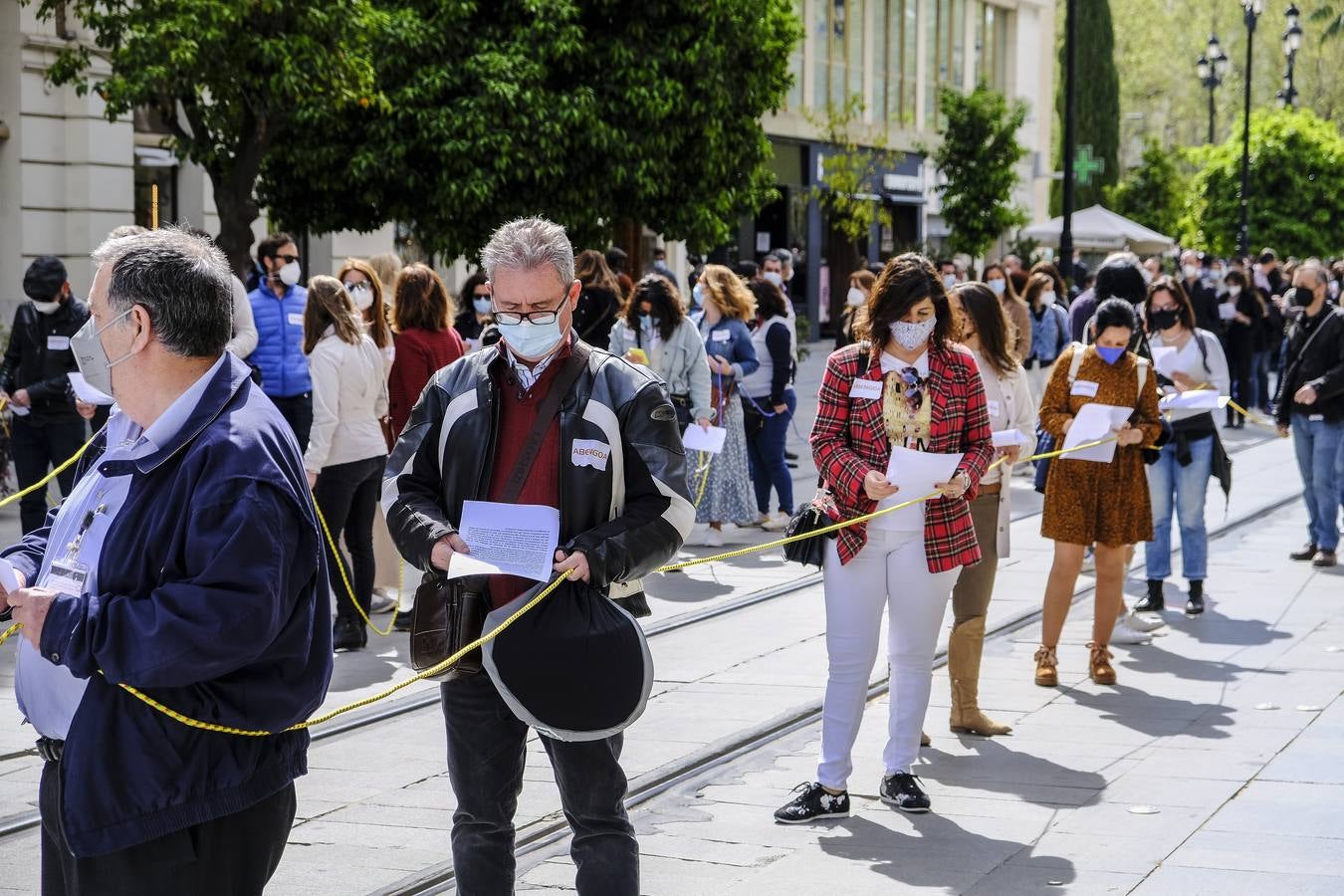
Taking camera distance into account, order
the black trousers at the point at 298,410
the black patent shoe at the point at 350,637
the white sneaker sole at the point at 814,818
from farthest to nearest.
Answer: the black trousers at the point at 298,410, the black patent shoe at the point at 350,637, the white sneaker sole at the point at 814,818

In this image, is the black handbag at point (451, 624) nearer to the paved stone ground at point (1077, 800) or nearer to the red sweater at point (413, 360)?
the paved stone ground at point (1077, 800)

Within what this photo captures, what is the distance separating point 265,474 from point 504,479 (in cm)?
113

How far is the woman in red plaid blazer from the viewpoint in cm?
636

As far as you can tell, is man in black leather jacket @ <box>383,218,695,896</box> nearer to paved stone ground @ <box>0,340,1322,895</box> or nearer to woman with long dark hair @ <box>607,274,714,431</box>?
paved stone ground @ <box>0,340,1322,895</box>

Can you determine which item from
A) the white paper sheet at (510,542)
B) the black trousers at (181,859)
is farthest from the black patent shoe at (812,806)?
the black trousers at (181,859)

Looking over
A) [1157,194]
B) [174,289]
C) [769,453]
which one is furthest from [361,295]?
[1157,194]

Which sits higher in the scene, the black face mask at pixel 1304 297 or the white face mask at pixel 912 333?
the black face mask at pixel 1304 297

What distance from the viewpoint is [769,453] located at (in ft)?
44.8

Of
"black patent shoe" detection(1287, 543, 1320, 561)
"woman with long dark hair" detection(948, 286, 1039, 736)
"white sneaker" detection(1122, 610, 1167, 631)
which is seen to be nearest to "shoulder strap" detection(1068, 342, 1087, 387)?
"woman with long dark hair" detection(948, 286, 1039, 736)

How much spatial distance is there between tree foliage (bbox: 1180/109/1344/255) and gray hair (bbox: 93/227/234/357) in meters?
47.3

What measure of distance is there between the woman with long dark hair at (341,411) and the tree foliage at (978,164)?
26.6m

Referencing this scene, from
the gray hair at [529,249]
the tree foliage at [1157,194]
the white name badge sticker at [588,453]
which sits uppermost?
the tree foliage at [1157,194]

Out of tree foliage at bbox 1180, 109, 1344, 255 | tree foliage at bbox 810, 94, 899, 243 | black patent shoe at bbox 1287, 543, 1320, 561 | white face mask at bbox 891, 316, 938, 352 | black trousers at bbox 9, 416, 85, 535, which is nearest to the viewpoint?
white face mask at bbox 891, 316, 938, 352

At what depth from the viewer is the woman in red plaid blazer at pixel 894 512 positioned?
20.9ft
